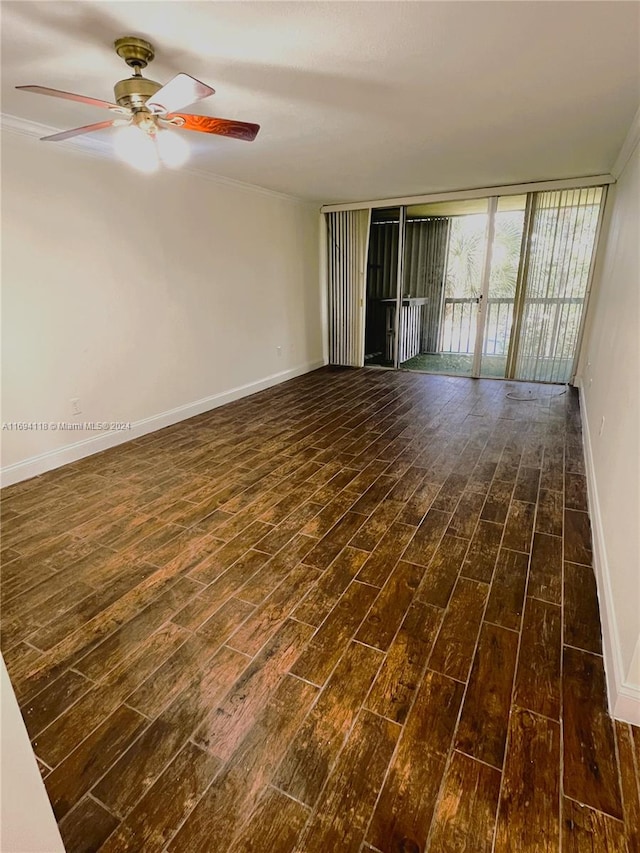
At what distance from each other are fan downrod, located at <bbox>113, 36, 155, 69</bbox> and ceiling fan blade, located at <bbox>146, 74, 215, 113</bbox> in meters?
0.19

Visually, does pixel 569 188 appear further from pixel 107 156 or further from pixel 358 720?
pixel 358 720

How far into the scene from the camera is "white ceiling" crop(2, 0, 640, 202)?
1659 millimetres

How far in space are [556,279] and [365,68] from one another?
3.67m

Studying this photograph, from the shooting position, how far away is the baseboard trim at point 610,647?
1.30 m

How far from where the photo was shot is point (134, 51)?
1849 millimetres

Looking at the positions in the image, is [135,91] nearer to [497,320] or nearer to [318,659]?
[318,659]

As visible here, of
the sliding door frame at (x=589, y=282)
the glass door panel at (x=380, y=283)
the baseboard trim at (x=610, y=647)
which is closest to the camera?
the baseboard trim at (x=610, y=647)

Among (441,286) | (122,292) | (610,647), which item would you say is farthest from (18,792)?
(441,286)

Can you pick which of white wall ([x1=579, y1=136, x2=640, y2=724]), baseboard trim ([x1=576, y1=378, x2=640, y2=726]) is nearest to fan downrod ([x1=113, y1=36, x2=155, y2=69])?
white wall ([x1=579, y1=136, x2=640, y2=724])

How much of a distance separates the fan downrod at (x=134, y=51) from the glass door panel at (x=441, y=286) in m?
4.87

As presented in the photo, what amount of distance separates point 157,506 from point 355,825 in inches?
78.3

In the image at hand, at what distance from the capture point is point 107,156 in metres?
3.19

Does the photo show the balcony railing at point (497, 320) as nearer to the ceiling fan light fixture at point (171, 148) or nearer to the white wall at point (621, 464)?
the white wall at point (621, 464)

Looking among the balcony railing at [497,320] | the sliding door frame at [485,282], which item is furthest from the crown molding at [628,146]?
the balcony railing at [497,320]
